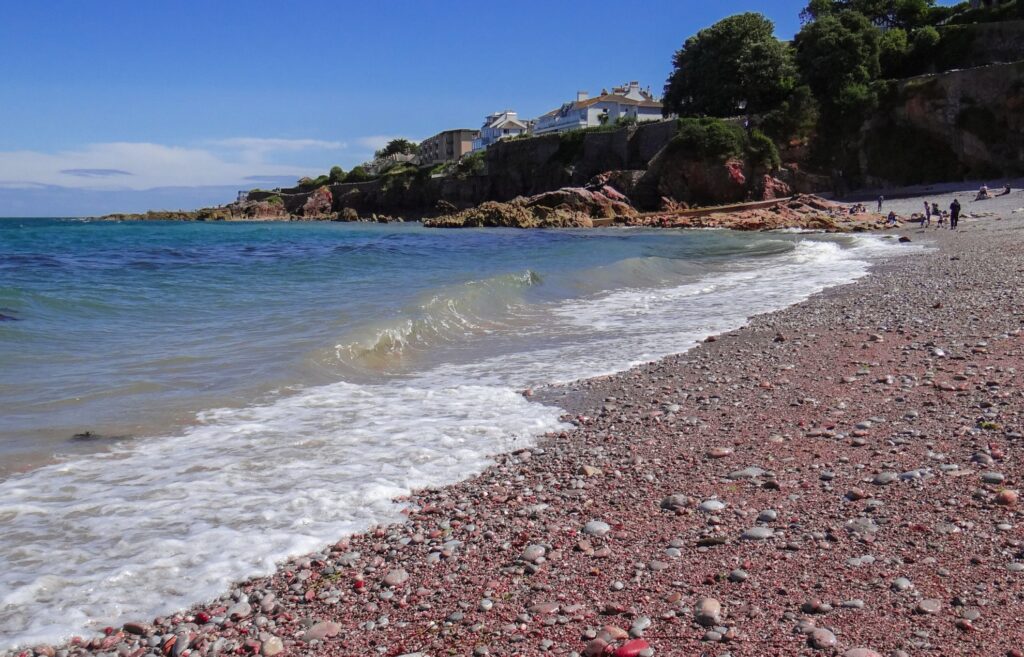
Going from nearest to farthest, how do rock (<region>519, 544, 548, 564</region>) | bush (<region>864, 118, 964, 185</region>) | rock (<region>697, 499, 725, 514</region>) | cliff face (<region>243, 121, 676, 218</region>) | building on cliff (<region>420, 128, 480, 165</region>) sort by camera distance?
rock (<region>519, 544, 548, 564</region>) < rock (<region>697, 499, 725, 514</region>) < bush (<region>864, 118, 964, 185</region>) < cliff face (<region>243, 121, 676, 218</region>) < building on cliff (<region>420, 128, 480, 165</region>)

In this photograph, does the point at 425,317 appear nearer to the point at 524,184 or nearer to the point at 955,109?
the point at 955,109

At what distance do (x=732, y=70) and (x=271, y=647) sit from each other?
62.1 meters

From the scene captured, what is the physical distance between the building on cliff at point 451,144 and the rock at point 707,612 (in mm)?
117390

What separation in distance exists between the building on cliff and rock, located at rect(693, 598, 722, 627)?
4622 inches

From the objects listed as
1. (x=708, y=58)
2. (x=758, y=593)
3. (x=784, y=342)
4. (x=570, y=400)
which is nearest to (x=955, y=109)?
(x=708, y=58)

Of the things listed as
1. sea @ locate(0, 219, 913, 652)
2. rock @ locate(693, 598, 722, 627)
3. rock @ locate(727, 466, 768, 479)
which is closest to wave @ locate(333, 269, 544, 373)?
sea @ locate(0, 219, 913, 652)

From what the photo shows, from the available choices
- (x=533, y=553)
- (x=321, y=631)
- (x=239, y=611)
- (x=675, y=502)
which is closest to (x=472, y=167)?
(x=675, y=502)

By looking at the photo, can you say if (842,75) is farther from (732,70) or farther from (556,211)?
(556,211)

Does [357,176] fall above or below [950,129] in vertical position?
above

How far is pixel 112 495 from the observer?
15.4 ft

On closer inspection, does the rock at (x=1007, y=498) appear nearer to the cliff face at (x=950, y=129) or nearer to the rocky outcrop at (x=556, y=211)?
the rocky outcrop at (x=556, y=211)

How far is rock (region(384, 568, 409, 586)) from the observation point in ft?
11.3

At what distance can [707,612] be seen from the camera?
9.65 ft

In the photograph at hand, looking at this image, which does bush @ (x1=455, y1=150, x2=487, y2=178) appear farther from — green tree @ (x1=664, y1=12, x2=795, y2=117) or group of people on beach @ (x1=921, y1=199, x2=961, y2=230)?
group of people on beach @ (x1=921, y1=199, x2=961, y2=230)
